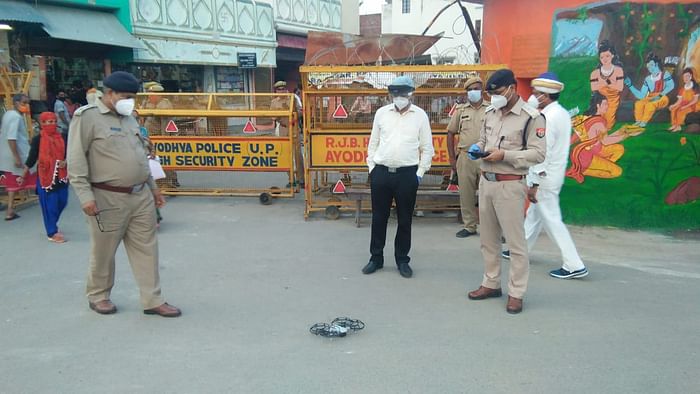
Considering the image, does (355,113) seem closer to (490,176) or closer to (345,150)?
(345,150)

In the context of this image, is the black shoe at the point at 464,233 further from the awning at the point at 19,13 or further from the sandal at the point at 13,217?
the awning at the point at 19,13

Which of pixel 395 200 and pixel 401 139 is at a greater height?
pixel 401 139

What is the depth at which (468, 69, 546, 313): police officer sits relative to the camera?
14.0 feet

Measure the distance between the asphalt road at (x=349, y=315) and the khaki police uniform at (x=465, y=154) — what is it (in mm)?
451

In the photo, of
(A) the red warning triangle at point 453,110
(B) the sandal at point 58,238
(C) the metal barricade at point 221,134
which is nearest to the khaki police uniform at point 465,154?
(A) the red warning triangle at point 453,110

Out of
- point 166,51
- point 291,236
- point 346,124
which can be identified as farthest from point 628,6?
point 166,51

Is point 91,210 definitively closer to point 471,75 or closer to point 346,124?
point 346,124

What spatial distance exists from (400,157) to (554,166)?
1.42 m

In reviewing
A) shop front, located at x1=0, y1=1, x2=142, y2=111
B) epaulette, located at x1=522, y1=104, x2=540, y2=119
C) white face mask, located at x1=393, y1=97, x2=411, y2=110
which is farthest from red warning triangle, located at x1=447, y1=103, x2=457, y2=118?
shop front, located at x1=0, y1=1, x2=142, y2=111

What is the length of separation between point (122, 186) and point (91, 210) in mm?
277

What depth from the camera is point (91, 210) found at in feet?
13.1

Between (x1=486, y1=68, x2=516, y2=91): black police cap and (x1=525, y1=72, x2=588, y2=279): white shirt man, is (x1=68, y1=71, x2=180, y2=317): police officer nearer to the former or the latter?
(x1=486, y1=68, x2=516, y2=91): black police cap

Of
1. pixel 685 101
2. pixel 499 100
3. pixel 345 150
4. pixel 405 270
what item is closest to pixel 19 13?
pixel 345 150

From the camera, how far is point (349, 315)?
4449 mm
